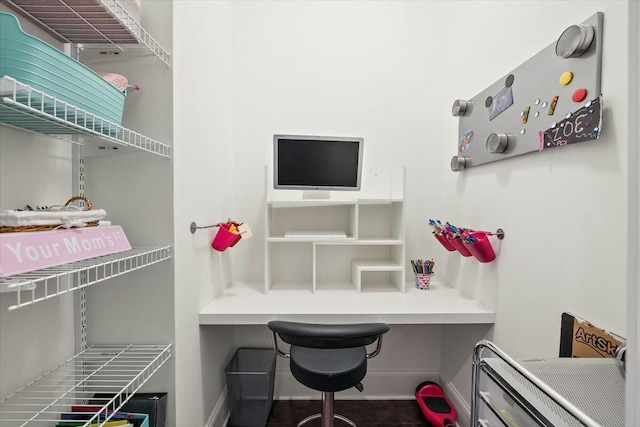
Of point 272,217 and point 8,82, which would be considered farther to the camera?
point 272,217

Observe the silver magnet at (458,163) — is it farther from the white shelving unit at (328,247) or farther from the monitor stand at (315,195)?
the monitor stand at (315,195)

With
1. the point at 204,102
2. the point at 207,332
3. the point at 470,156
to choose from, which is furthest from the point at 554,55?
the point at 207,332

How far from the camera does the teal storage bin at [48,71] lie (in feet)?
2.01

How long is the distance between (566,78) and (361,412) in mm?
2014

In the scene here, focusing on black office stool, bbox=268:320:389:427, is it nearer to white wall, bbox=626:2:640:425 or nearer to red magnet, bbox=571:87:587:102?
white wall, bbox=626:2:640:425

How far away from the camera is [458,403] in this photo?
1790mm

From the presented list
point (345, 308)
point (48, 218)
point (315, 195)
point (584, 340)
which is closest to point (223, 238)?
point (315, 195)

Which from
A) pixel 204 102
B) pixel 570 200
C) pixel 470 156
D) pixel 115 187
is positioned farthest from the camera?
pixel 470 156

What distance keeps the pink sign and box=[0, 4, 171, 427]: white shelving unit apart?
0.04 meters

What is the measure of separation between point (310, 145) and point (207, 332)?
3.82 ft

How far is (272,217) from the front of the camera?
6.76ft

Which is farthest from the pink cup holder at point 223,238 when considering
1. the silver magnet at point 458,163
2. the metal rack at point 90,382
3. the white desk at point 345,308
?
the silver magnet at point 458,163

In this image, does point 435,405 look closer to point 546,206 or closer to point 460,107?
point 546,206

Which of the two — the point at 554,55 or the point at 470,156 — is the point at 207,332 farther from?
the point at 554,55
